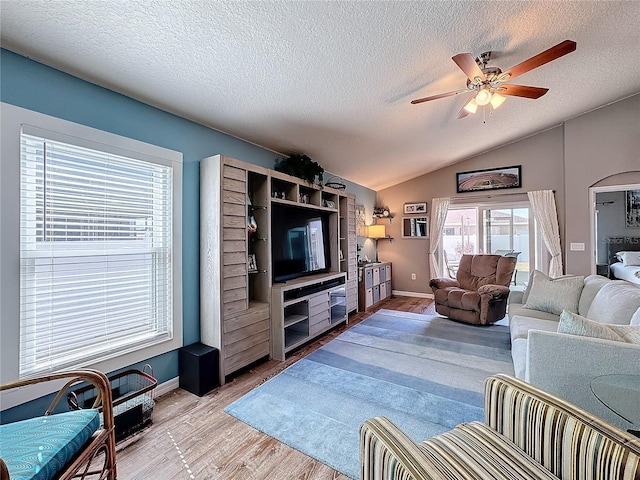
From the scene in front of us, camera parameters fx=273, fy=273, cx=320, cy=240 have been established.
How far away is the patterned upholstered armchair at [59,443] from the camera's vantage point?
905 millimetres

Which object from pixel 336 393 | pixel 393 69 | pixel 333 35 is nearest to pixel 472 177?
pixel 393 69

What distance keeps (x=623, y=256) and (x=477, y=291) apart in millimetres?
2267

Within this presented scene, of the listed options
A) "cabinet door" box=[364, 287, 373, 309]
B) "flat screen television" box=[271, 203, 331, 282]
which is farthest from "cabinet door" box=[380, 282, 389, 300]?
"flat screen television" box=[271, 203, 331, 282]

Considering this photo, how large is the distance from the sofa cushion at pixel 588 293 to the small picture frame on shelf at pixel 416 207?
319 centimetres

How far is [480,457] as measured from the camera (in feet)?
3.18

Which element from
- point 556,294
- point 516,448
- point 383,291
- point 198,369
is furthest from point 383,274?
point 516,448

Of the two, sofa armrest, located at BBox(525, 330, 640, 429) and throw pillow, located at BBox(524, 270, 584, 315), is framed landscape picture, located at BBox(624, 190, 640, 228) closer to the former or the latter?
throw pillow, located at BBox(524, 270, 584, 315)

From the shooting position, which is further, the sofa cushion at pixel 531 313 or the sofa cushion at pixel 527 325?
the sofa cushion at pixel 531 313

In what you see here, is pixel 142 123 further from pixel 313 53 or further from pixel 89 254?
pixel 313 53

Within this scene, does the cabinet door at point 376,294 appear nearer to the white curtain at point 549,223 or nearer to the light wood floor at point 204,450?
the white curtain at point 549,223

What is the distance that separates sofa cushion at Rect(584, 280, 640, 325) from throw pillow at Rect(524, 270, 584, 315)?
37 centimetres

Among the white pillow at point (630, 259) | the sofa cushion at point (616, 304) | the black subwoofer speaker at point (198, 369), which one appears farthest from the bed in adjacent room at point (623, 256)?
the black subwoofer speaker at point (198, 369)

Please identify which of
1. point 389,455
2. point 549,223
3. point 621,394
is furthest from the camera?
point 549,223

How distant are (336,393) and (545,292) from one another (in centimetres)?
238
